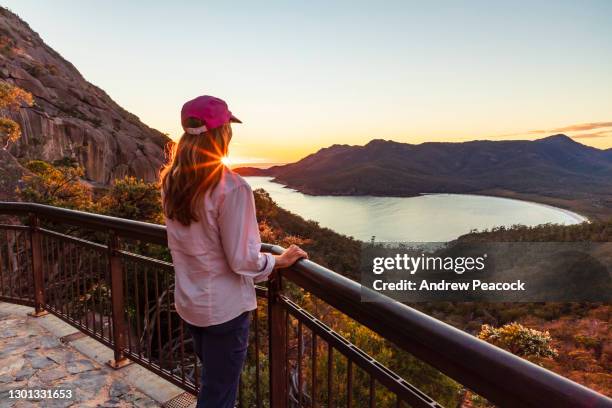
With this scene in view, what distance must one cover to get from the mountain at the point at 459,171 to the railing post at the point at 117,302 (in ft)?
314

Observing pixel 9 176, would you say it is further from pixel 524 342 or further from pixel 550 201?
pixel 550 201

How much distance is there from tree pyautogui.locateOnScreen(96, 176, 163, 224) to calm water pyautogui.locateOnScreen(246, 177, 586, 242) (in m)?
51.9

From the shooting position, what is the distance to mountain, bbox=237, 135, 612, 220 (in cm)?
10444

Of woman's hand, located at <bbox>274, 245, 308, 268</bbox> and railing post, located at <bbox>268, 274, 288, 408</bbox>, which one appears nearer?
woman's hand, located at <bbox>274, 245, 308, 268</bbox>

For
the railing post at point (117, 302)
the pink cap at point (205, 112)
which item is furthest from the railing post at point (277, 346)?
the railing post at point (117, 302)

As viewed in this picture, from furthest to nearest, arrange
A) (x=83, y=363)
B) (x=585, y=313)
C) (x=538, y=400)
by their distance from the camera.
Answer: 1. (x=585, y=313)
2. (x=83, y=363)
3. (x=538, y=400)

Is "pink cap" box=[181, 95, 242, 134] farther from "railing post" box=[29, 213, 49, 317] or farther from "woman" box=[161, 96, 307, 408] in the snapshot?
"railing post" box=[29, 213, 49, 317]

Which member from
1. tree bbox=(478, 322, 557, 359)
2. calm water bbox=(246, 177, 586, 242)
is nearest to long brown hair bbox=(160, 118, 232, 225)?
tree bbox=(478, 322, 557, 359)

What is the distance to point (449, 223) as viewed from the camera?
8775 cm

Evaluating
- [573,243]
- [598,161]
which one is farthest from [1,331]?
[598,161]

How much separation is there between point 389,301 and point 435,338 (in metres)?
0.20

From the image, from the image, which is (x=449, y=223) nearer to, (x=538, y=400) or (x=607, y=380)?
(x=607, y=380)

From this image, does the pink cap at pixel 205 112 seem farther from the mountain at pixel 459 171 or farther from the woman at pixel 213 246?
the mountain at pixel 459 171

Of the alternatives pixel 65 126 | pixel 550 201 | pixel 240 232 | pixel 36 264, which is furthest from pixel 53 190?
pixel 550 201
